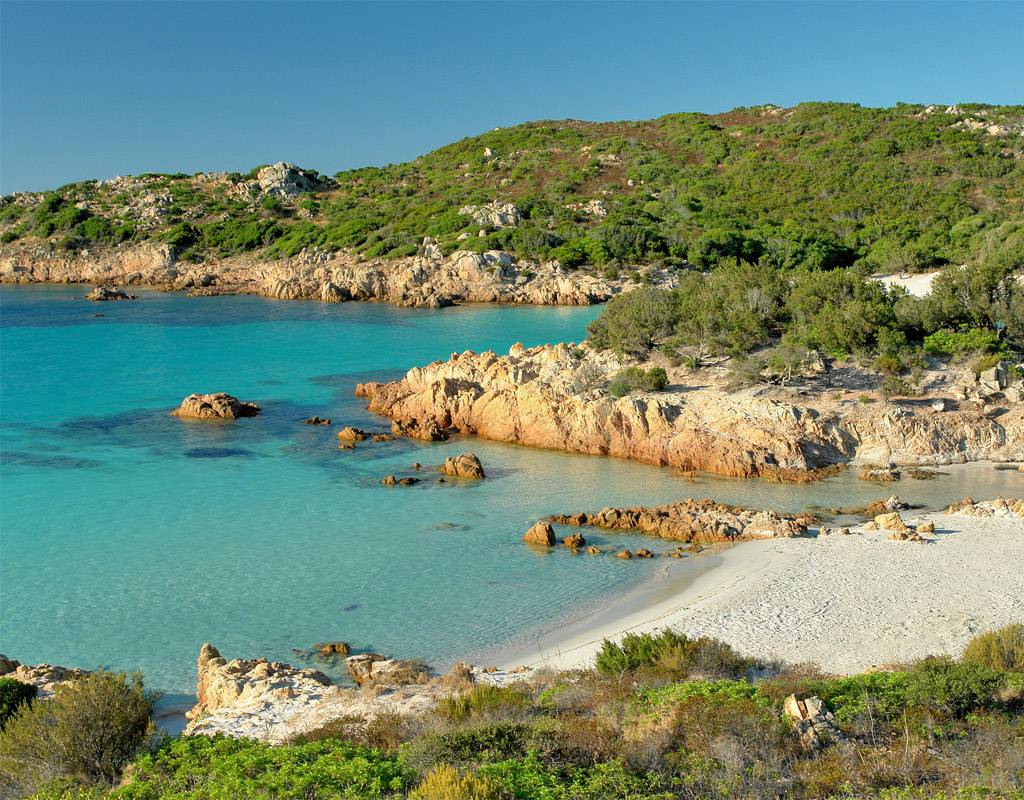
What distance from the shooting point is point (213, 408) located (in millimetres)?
25844

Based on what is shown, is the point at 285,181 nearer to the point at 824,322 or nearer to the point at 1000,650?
the point at 824,322

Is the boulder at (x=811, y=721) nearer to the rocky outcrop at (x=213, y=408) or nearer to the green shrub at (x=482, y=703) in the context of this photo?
the green shrub at (x=482, y=703)

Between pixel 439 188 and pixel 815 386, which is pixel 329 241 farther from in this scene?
pixel 815 386

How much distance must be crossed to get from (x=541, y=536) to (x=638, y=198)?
5713 centimetres

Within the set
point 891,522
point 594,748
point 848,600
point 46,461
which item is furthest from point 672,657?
point 46,461

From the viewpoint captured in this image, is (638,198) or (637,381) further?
(638,198)

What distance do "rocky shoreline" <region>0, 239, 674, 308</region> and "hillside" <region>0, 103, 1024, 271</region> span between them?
1753mm

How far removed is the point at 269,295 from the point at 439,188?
24.7 meters

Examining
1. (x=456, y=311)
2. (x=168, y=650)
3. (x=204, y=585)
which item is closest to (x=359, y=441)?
(x=204, y=585)

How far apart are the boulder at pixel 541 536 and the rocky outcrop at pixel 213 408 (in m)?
13.6

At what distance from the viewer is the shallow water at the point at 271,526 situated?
12.4 m

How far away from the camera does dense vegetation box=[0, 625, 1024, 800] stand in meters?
6.53

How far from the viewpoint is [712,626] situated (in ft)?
38.7

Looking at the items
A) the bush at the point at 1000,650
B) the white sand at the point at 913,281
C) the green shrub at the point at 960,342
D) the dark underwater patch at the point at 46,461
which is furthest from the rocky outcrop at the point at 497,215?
the bush at the point at 1000,650
